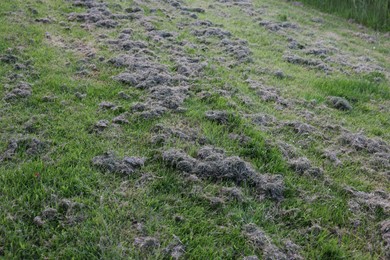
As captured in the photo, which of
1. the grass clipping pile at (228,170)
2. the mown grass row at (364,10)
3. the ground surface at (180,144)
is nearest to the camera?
the ground surface at (180,144)

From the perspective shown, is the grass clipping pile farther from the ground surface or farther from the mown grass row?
the mown grass row

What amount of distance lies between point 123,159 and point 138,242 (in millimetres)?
855

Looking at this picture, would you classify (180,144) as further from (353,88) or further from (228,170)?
(353,88)

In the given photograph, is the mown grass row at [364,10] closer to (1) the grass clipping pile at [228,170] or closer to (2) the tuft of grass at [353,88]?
(2) the tuft of grass at [353,88]

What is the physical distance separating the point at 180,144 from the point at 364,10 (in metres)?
7.01

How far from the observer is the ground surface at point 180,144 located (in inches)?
103

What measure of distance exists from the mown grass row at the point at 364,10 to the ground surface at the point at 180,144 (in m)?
2.76

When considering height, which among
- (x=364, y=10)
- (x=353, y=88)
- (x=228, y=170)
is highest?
(x=364, y=10)

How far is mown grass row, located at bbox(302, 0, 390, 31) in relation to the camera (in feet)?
27.7

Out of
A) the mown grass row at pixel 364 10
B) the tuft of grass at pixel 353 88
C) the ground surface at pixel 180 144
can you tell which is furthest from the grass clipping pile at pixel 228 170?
the mown grass row at pixel 364 10

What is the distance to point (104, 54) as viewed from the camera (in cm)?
503

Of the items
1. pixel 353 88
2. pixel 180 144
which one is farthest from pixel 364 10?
pixel 180 144

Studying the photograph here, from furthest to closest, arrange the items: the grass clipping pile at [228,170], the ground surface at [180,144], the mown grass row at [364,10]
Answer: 1. the mown grass row at [364,10]
2. the grass clipping pile at [228,170]
3. the ground surface at [180,144]

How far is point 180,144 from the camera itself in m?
3.45
